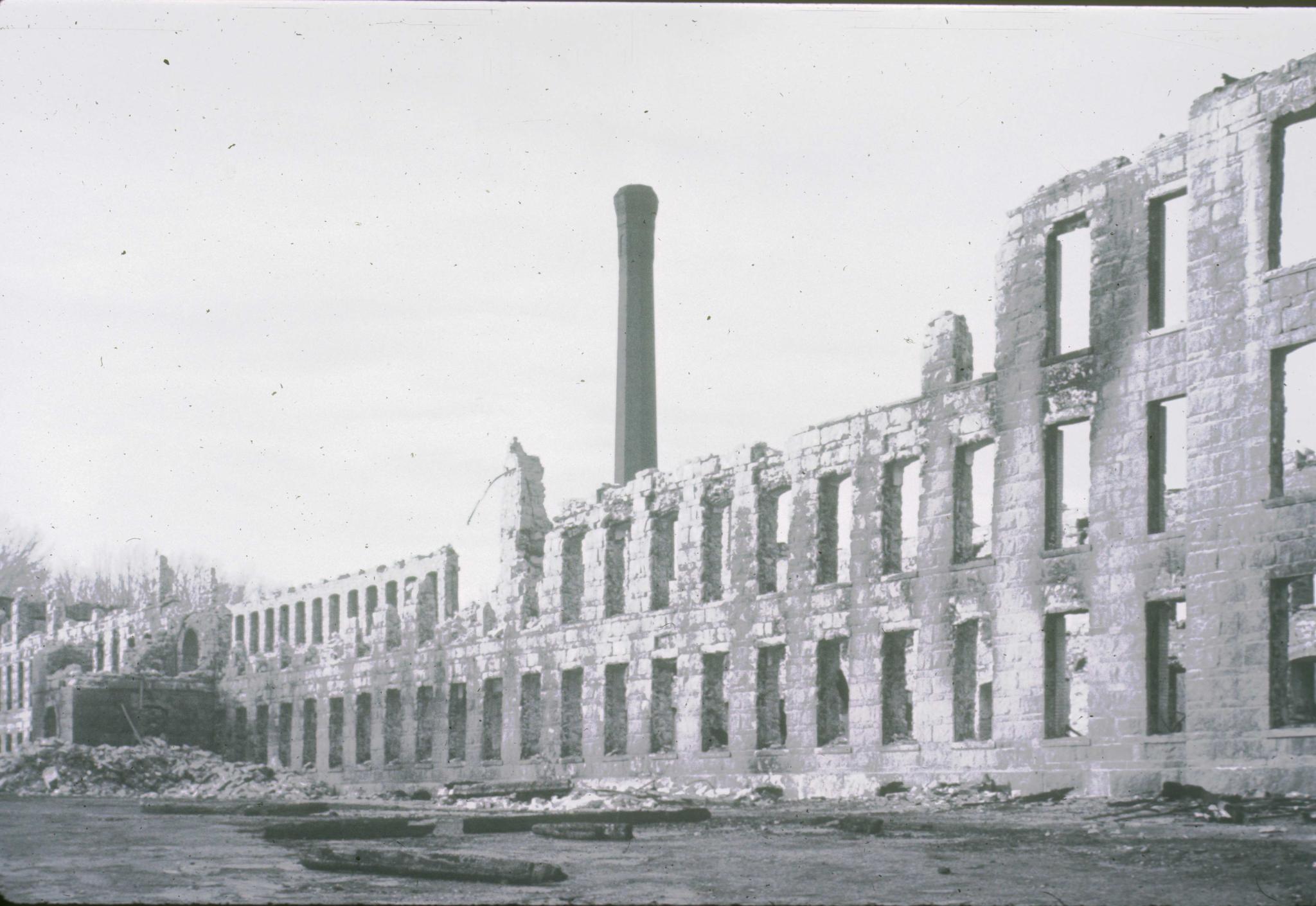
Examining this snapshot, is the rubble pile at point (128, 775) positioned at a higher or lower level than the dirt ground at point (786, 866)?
lower


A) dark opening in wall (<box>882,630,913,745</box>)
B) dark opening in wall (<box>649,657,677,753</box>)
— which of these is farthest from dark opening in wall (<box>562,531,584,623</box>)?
dark opening in wall (<box>882,630,913,745</box>)

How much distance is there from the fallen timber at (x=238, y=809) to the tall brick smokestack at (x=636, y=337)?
45.5 ft

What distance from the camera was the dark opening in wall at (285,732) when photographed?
138ft

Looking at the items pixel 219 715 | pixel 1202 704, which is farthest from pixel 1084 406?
pixel 219 715

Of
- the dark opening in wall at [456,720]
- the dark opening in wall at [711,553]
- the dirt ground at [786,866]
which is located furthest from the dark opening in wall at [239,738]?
the dirt ground at [786,866]

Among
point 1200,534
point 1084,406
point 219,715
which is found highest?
point 1084,406

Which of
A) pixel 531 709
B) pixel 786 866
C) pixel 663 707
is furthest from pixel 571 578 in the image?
pixel 786 866

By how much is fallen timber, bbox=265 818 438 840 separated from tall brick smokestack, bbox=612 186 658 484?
67.3 ft

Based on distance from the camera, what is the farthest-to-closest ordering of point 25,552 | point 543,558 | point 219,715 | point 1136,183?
point 25,552 < point 219,715 < point 543,558 < point 1136,183

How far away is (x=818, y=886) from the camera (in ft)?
37.5

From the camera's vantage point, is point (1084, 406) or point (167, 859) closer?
point (167, 859)

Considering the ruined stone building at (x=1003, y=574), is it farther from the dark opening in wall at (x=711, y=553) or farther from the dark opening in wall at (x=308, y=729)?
the dark opening in wall at (x=308, y=729)

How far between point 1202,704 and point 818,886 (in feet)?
30.5

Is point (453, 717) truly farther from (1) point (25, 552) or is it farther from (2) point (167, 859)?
(1) point (25, 552)
